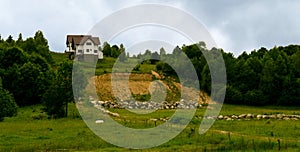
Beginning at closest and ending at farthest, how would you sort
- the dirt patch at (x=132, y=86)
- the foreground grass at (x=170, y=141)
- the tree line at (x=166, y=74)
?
1. the foreground grass at (x=170, y=141)
2. the tree line at (x=166, y=74)
3. the dirt patch at (x=132, y=86)

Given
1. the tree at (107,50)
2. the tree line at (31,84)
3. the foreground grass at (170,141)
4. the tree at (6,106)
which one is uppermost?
the tree at (107,50)

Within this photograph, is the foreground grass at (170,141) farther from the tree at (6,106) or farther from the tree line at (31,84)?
the tree line at (31,84)

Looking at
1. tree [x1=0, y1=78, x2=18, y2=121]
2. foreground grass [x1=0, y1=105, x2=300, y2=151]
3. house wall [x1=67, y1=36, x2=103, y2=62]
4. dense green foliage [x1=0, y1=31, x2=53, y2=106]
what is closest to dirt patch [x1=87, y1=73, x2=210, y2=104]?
dense green foliage [x1=0, y1=31, x2=53, y2=106]

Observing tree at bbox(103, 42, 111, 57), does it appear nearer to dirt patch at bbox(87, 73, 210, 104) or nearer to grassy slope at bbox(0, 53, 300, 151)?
dirt patch at bbox(87, 73, 210, 104)

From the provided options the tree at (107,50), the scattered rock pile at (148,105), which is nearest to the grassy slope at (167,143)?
the scattered rock pile at (148,105)

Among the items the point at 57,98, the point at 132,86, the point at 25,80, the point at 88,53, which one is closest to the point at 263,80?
the point at 132,86

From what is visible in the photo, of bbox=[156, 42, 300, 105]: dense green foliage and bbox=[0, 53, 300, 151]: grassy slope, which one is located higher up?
bbox=[156, 42, 300, 105]: dense green foliage

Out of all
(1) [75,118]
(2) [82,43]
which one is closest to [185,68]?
(2) [82,43]

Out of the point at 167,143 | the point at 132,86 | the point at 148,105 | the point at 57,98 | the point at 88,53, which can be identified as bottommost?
the point at 167,143

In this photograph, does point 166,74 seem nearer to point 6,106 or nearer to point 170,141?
point 6,106

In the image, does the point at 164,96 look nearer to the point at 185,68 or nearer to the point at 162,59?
the point at 185,68

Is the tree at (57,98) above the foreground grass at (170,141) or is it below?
above

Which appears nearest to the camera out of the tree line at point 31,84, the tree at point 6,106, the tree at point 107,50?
the tree at point 6,106

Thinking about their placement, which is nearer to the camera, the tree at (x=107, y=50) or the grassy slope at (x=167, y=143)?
the grassy slope at (x=167, y=143)
